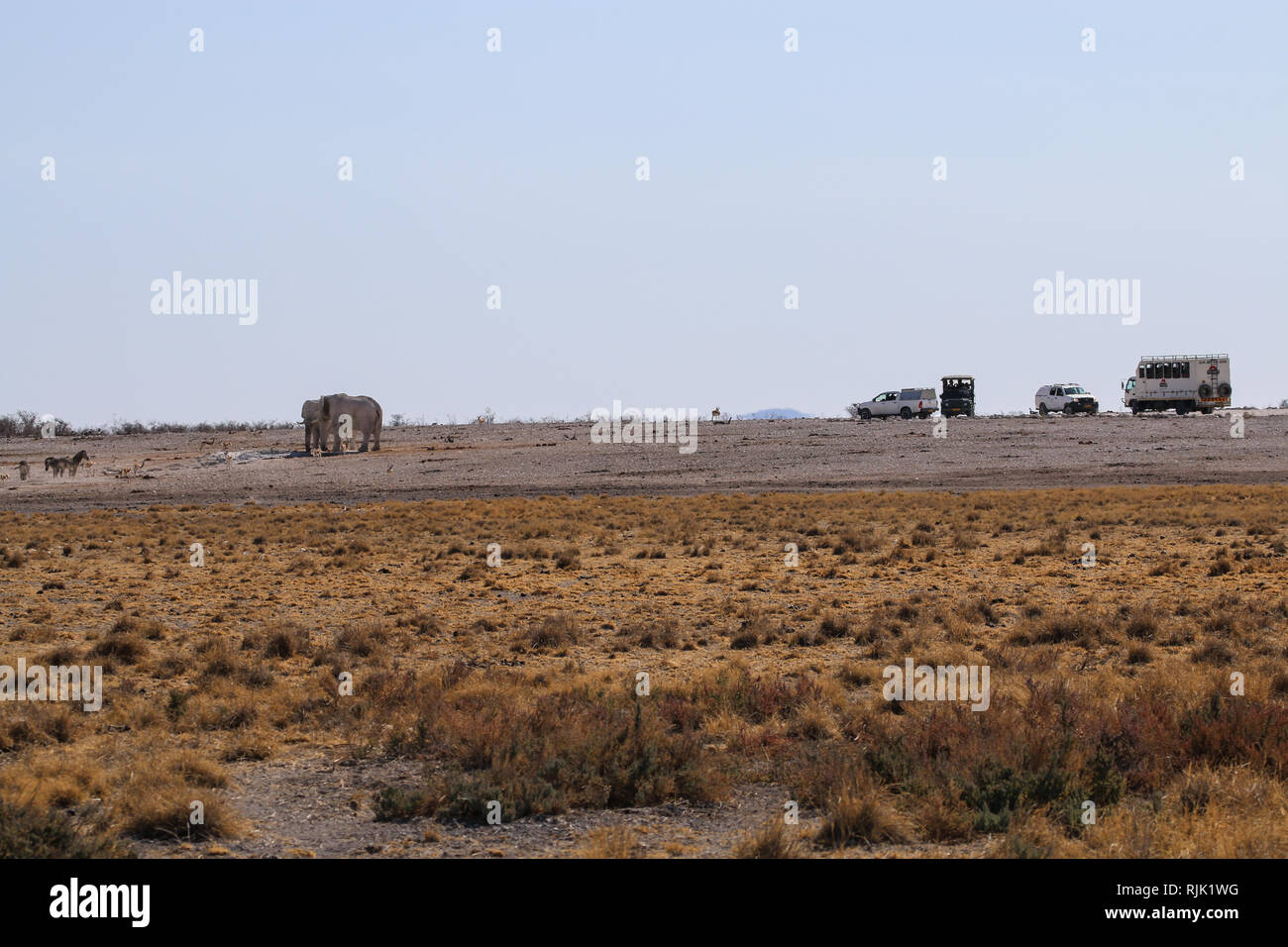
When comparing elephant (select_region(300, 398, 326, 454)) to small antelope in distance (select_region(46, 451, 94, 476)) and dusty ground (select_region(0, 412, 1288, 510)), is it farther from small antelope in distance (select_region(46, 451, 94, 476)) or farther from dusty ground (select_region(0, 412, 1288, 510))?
small antelope in distance (select_region(46, 451, 94, 476))

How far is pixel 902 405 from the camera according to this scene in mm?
74875

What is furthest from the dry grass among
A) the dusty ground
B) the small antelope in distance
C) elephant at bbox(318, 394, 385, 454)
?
elephant at bbox(318, 394, 385, 454)

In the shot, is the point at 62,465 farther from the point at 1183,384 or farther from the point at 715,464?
the point at 1183,384

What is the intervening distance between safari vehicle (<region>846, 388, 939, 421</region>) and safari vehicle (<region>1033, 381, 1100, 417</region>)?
7.03 metres

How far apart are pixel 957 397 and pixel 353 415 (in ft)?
122

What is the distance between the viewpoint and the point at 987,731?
10281 mm

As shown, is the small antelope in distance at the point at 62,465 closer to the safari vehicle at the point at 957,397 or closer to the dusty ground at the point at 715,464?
the dusty ground at the point at 715,464

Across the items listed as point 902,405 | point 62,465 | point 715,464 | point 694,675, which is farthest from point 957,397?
point 694,675

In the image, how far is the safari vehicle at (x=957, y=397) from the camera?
7638 centimetres

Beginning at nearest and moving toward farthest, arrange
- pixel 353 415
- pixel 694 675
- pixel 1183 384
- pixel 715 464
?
pixel 694 675, pixel 715 464, pixel 353 415, pixel 1183 384
